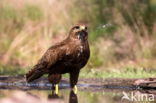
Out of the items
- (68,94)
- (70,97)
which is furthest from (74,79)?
(70,97)

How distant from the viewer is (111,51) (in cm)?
1908

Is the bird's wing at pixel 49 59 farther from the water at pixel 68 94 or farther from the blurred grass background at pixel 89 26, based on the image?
the blurred grass background at pixel 89 26

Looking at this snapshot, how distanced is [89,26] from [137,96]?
28.5 ft

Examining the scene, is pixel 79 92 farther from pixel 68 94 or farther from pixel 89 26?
pixel 89 26

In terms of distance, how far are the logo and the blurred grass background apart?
6472 mm

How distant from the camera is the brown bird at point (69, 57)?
37.7ft

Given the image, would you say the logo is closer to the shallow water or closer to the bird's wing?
the shallow water

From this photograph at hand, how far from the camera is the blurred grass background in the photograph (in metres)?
18.9

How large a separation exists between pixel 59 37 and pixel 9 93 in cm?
842

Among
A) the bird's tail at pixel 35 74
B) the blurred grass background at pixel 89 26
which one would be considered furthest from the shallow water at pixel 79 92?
the blurred grass background at pixel 89 26

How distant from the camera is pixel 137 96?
11.4 m

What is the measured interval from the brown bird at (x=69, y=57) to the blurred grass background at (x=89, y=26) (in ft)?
20.2

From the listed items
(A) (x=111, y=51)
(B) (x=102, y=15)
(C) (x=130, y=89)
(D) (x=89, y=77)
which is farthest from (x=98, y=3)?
(C) (x=130, y=89)

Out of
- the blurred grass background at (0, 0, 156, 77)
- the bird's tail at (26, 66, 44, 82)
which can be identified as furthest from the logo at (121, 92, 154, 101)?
the blurred grass background at (0, 0, 156, 77)
